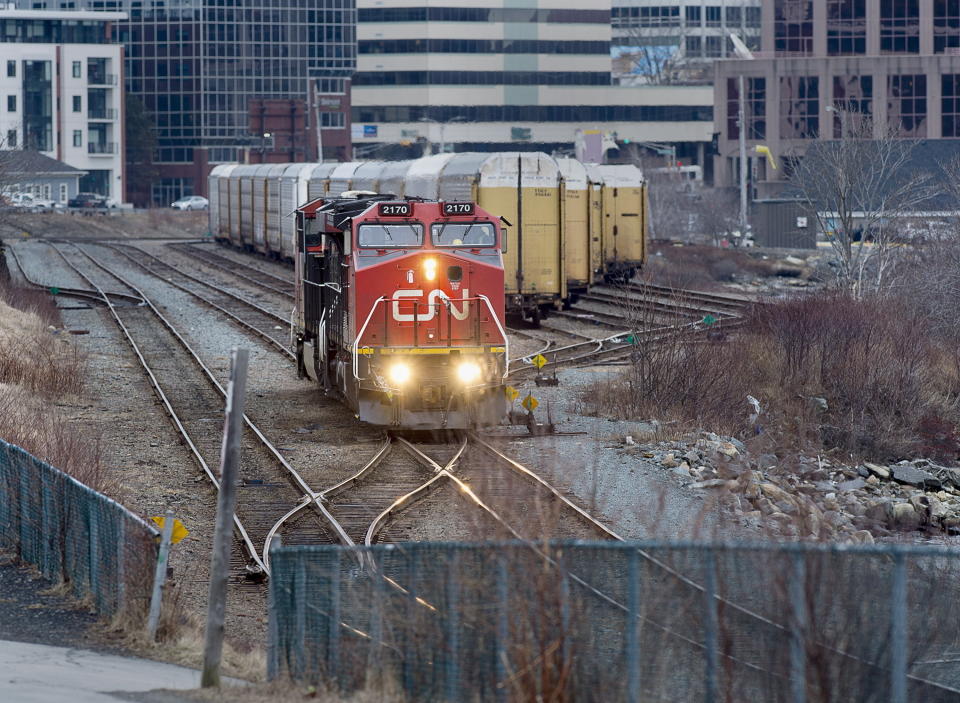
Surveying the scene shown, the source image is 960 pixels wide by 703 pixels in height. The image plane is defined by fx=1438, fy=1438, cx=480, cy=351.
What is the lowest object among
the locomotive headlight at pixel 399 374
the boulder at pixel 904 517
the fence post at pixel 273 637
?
the boulder at pixel 904 517

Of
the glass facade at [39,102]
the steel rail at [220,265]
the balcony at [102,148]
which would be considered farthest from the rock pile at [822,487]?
the balcony at [102,148]

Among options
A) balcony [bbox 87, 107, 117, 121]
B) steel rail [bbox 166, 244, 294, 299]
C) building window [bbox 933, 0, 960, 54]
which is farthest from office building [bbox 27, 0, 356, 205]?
steel rail [bbox 166, 244, 294, 299]

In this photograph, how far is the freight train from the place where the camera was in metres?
32.8

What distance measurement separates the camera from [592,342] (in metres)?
31.5

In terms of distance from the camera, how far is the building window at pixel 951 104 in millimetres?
99750

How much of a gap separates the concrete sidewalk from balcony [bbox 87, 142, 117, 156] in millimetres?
115570

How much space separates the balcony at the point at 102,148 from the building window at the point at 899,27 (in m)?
62.7

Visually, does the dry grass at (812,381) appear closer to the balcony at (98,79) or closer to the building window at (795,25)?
the building window at (795,25)

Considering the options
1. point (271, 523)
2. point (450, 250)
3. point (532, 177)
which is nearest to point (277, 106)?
point (532, 177)

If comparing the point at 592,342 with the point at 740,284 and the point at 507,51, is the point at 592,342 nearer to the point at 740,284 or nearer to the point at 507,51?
the point at 740,284

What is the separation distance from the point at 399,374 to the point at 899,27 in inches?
3574

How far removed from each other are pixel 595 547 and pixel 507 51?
117m

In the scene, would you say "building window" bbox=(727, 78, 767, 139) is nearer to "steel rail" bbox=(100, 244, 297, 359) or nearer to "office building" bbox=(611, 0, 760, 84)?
"office building" bbox=(611, 0, 760, 84)

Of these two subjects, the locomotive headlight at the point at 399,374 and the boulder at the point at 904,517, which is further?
the locomotive headlight at the point at 399,374
